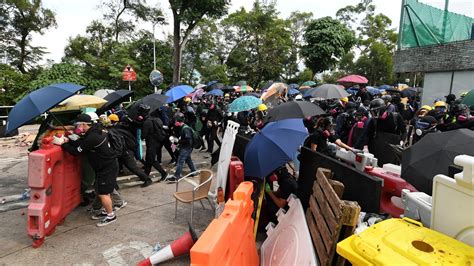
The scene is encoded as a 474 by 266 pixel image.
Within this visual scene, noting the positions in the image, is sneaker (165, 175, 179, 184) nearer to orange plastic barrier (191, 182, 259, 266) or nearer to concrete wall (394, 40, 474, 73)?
orange plastic barrier (191, 182, 259, 266)

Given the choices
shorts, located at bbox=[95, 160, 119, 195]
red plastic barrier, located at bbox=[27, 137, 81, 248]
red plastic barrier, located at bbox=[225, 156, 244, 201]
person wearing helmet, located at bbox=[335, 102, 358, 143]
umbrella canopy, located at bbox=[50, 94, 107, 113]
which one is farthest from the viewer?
person wearing helmet, located at bbox=[335, 102, 358, 143]

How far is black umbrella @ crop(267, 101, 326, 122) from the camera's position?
185 inches

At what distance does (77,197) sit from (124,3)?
26.2m

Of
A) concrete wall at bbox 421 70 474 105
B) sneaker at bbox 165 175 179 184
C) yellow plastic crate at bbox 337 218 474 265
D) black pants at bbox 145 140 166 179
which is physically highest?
concrete wall at bbox 421 70 474 105

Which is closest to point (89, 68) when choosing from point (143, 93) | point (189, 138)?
point (143, 93)

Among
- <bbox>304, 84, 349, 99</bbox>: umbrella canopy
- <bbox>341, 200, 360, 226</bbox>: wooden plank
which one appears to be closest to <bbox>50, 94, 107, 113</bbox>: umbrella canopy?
<bbox>341, 200, 360, 226</bbox>: wooden plank

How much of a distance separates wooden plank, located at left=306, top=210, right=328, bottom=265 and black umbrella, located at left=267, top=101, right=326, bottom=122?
1759 millimetres

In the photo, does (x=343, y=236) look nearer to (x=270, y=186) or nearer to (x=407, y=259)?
(x=407, y=259)

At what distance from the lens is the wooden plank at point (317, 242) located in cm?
263

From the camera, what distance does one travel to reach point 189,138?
6695 millimetres

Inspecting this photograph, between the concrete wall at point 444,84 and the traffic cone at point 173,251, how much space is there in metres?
13.0

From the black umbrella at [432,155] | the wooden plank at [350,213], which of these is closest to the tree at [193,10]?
the black umbrella at [432,155]

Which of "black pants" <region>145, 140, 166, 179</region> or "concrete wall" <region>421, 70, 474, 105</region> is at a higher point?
"concrete wall" <region>421, 70, 474, 105</region>

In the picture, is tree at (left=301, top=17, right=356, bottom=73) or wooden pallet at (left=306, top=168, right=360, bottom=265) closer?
wooden pallet at (left=306, top=168, right=360, bottom=265)
